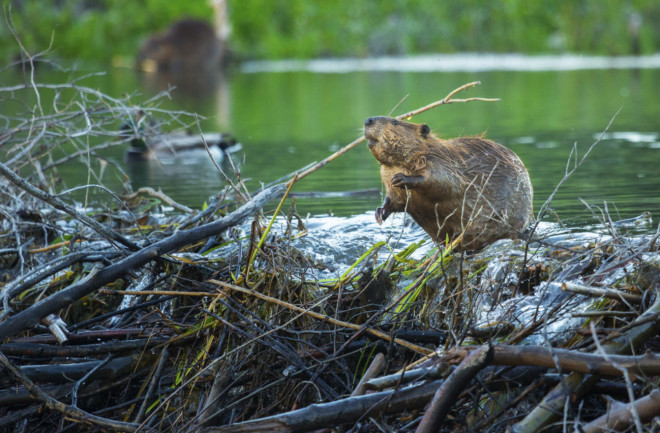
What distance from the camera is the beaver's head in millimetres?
3670

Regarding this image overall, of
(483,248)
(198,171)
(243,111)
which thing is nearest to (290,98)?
(243,111)

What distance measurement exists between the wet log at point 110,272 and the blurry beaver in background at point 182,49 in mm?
27331

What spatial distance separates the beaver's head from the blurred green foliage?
88.0 ft

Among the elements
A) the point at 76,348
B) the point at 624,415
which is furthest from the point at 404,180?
the point at 624,415

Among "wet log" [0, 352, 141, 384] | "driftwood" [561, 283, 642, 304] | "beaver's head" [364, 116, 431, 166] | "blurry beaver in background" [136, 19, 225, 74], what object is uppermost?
"beaver's head" [364, 116, 431, 166]

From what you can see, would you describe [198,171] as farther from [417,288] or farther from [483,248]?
[417,288]

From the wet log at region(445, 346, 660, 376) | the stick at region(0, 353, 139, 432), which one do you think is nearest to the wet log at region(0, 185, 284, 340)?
the stick at region(0, 353, 139, 432)

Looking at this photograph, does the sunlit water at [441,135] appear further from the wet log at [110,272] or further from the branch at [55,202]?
the branch at [55,202]

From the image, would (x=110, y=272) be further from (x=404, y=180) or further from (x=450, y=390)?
(x=450, y=390)

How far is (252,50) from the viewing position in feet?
121

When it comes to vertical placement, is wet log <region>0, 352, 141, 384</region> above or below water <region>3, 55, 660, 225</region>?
above

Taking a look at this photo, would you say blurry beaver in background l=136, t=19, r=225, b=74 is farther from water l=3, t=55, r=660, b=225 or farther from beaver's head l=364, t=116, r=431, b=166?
beaver's head l=364, t=116, r=431, b=166

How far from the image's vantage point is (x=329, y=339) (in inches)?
123

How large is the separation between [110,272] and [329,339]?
2.67 ft
